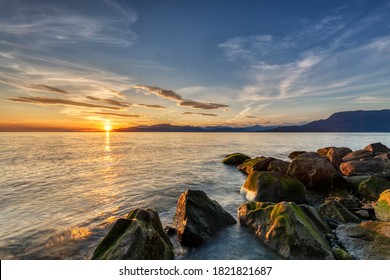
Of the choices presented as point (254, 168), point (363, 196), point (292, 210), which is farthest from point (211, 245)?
point (254, 168)

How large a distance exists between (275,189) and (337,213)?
3.85 metres

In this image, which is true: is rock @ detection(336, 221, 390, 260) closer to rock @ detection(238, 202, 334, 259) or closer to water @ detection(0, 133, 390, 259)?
rock @ detection(238, 202, 334, 259)

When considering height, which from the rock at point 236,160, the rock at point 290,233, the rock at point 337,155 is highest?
the rock at point 337,155

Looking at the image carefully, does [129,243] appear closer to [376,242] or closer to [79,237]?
[79,237]

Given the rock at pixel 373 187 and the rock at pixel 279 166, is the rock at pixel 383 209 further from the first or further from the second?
the rock at pixel 279 166

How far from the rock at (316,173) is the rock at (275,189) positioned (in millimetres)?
3513

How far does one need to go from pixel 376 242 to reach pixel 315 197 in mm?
8331

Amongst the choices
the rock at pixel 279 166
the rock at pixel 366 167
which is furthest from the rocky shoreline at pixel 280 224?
the rock at pixel 366 167

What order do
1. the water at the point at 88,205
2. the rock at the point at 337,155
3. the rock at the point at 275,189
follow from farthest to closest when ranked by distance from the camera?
the rock at the point at 337,155 < the rock at the point at 275,189 < the water at the point at 88,205

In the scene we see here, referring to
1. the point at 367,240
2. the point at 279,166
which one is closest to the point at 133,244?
the point at 367,240

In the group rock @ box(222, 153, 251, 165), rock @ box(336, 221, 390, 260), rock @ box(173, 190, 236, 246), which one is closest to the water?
rock @ box(173, 190, 236, 246)

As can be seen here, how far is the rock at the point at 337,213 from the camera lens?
38.3ft
